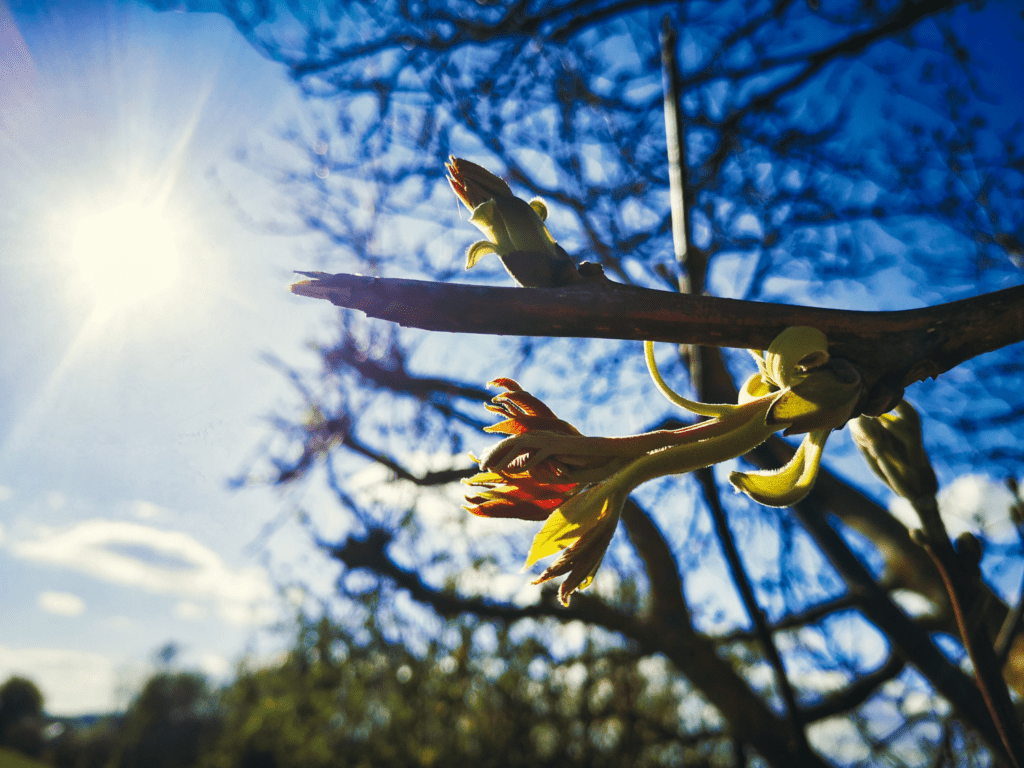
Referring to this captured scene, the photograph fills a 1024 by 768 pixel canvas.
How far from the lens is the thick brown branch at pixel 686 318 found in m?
0.40

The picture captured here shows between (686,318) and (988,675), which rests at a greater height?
(686,318)

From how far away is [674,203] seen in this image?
1319mm

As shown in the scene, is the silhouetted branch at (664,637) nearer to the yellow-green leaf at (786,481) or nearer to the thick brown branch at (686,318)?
the yellow-green leaf at (786,481)

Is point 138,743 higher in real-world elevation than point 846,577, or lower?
lower

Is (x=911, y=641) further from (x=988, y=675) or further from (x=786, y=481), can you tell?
(x=786, y=481)

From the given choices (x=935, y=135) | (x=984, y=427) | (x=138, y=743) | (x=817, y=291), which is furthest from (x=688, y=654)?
(x=138, y=743)

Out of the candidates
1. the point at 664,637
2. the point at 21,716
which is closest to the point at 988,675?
the point at 664,637

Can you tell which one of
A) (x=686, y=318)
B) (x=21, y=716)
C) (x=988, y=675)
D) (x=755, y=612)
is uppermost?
(x=686, y=318)

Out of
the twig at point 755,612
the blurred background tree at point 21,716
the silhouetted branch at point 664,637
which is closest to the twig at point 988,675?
the twig at point 755,612

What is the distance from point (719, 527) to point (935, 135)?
400 cm

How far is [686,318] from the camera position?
448 millimetres

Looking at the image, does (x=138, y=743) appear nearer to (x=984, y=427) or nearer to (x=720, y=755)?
(x=720, y=755)

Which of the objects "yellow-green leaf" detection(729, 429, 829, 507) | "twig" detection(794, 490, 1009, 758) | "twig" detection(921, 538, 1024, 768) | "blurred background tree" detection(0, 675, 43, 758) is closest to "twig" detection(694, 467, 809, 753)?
"twig" detection(794, 490, 1009, 758)

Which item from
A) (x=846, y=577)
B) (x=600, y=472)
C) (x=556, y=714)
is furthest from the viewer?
(x=556, y=714)
